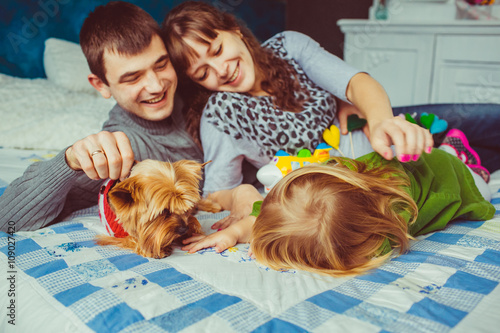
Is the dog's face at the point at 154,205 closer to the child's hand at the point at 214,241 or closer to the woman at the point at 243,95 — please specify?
the child's hand at the point at 214,241

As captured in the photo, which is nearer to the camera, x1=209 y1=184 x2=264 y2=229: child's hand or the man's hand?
the man's hand

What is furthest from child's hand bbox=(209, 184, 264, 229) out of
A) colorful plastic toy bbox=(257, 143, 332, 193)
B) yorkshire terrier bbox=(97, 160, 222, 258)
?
yorkshire terrier bbox=(97, 160, 222, 258)

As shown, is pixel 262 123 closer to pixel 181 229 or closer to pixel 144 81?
pixel 144 81

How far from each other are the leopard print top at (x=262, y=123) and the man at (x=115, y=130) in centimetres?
16

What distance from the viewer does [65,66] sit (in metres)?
1.95

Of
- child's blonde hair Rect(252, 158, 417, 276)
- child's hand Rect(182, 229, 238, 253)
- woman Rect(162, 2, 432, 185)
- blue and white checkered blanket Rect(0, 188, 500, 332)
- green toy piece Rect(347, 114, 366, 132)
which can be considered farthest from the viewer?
green toy piece Rect(347, 114, 366, 132)

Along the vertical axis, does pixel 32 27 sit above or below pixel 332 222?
above

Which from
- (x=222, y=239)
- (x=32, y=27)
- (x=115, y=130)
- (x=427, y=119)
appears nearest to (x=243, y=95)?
(x=115, y=130)

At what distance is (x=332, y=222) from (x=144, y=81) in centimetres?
74

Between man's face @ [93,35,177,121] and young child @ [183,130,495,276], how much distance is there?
1.72 ft

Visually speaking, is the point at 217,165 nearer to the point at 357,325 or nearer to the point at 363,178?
the point at 363,178

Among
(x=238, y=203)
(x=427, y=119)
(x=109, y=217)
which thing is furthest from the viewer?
(x=427, y=119)

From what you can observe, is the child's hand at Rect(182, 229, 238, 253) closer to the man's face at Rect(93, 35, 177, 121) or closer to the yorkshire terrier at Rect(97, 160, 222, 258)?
the yorkshire terrier at Rect(97, 160, 222, 258)

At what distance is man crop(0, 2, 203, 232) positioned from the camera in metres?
0.86
